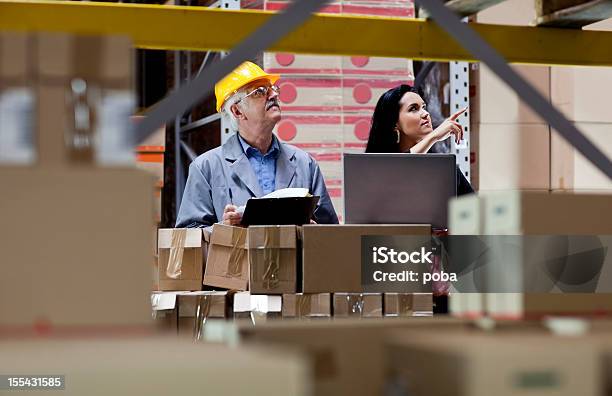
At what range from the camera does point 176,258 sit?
15.6 feet

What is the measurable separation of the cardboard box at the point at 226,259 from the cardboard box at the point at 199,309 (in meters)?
0.15

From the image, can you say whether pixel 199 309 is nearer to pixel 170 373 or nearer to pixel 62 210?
pixel 62 210

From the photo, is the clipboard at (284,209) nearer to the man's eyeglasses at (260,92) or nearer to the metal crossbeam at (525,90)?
the man's eyeglasses at (260,92)

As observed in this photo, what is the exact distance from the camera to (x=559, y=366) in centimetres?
155

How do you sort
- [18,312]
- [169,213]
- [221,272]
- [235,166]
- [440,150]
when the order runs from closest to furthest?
1. [18,312]
2. [221,272]
3. [235,166]
4. [440,150]
5. [169,213]

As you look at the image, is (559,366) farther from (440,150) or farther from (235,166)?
(440,150)

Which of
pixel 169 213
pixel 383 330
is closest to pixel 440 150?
pixel 169 213

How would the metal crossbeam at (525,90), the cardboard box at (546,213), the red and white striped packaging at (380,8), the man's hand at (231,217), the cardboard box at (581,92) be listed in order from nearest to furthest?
the cardboard box at (546,213), the metal crossbeam at (525,90), the man's hand at (231,217), the red and white striped packaging at (380,8), the cardboard box at (581,92)

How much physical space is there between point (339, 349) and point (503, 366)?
16.3 inches

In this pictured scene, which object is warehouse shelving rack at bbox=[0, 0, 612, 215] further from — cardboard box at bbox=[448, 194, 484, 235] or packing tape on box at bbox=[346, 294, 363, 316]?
cardboard box at bbox=[448, 194, 484, 235]

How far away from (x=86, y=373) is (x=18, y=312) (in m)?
0.35

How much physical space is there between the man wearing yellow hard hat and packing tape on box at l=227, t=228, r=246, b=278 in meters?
1.08

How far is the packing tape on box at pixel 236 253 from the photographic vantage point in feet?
15.4

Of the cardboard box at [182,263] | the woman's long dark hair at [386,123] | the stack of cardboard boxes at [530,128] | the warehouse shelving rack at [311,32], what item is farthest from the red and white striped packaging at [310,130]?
the warehouse shelving rack at [311,32]
